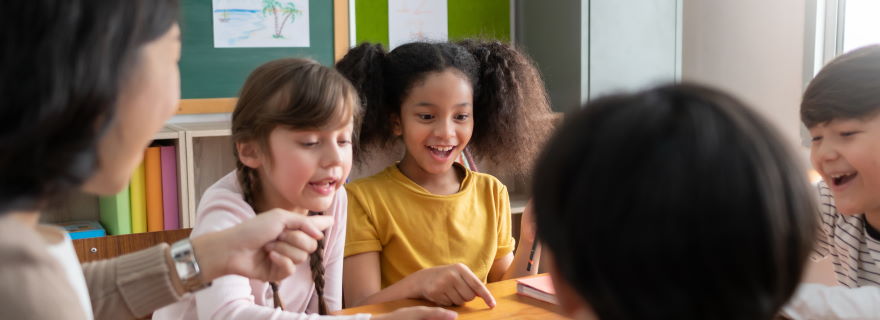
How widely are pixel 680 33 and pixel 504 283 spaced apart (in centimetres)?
195

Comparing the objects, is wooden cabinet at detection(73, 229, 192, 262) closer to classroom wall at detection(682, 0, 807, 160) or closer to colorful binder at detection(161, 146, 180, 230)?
colorful binder at detection(161, 146, 180, 230)

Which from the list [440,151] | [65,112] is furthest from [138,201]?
[65,112]

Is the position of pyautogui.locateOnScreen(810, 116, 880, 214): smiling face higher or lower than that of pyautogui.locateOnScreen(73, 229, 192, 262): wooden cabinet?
higher

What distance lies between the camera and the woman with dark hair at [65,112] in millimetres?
544

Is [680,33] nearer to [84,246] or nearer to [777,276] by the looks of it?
[84,246]

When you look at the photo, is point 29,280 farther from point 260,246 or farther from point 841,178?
point 841,178

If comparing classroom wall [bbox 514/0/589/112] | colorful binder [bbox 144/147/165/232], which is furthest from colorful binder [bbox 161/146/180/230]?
classroom wall [bbox 514/0/589/112]

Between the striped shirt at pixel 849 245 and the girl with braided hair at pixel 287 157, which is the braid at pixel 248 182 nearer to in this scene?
the girl with braided hair at pixel 287 157

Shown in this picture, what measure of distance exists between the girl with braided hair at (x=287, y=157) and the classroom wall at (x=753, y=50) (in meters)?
1.85

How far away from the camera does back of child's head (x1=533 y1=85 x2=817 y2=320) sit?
21.9 inches

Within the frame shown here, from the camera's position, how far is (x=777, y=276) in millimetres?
587

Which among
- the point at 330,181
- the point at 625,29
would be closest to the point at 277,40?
the point at 625,29

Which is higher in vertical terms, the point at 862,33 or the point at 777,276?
the point at 862,33

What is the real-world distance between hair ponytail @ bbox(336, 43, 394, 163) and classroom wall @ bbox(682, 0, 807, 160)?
1.43 metres
